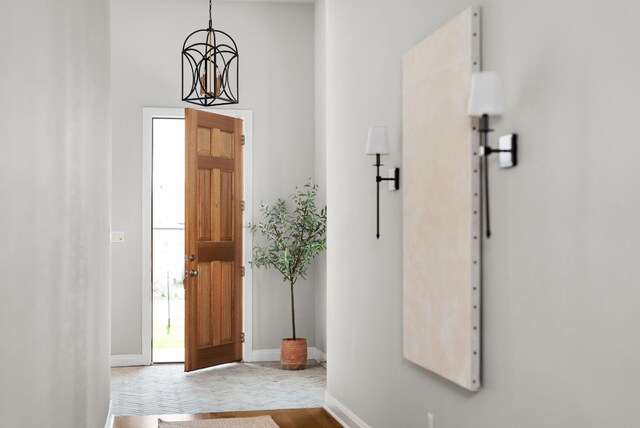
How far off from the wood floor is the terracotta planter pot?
171cm

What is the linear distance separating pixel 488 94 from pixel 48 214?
1541mm

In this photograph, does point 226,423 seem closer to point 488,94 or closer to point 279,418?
point 279,418

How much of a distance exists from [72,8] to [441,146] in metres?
1.67

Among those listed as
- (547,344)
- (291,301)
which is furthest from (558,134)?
(291,301)

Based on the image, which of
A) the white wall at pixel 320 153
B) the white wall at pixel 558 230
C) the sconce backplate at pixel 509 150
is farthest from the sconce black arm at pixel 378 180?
the white wall at pixel 320 153

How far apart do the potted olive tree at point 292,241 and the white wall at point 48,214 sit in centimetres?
388

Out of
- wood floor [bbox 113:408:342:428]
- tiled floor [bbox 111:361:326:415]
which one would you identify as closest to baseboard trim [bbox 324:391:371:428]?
wood floor [bbox 113:408:342:428]

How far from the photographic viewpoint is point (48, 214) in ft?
7.35

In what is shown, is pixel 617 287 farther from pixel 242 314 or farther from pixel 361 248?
pixel 242 314

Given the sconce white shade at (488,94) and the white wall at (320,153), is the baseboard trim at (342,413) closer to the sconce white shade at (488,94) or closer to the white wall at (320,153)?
the white wall at (320,153)

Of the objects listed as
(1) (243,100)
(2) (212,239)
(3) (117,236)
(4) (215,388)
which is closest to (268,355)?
(2) (212,239)

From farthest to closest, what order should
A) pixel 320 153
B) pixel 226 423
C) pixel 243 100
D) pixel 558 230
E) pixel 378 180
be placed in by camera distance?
pixel 243 100, pixel 320 153, pixel 226 423, pixel 378 180, pixel 558 230

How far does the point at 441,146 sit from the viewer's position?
3.48 m

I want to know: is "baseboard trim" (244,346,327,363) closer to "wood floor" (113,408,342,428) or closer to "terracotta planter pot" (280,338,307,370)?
"terracotta planter pot" (280,338,307,370)
